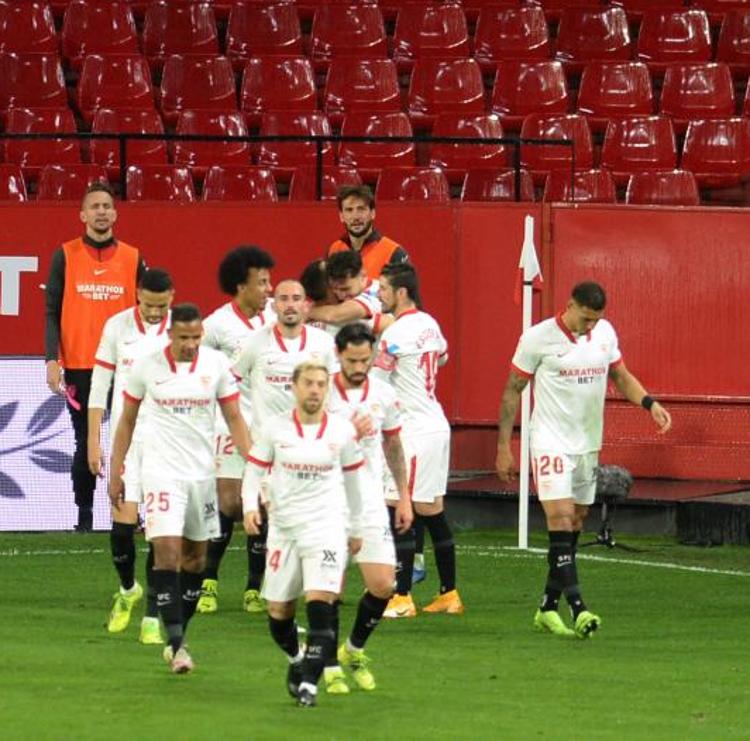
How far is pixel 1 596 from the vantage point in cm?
1341

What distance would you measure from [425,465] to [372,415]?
9.53ft

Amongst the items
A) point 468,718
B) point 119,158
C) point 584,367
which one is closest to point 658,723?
point 468,718

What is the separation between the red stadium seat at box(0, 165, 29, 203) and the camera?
18641mm

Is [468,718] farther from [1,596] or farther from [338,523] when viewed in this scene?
[1,596]

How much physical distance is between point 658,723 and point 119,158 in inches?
419

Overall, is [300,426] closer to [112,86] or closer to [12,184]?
[12,184]

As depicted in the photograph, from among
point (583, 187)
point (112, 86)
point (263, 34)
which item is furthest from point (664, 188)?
point (112, 86)

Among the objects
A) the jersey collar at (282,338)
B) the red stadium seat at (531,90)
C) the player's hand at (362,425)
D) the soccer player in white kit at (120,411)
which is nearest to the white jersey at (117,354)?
the soccer player in white kit at (120,411)

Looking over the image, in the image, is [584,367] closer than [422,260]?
Yes

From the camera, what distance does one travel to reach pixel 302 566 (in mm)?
9523

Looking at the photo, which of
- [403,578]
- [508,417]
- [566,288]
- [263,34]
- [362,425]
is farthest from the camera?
[263,34]

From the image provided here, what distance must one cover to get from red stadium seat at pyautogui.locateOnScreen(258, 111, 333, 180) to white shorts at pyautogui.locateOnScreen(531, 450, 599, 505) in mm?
7818

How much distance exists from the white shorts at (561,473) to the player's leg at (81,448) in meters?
4.05

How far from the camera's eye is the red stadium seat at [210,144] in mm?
19484
